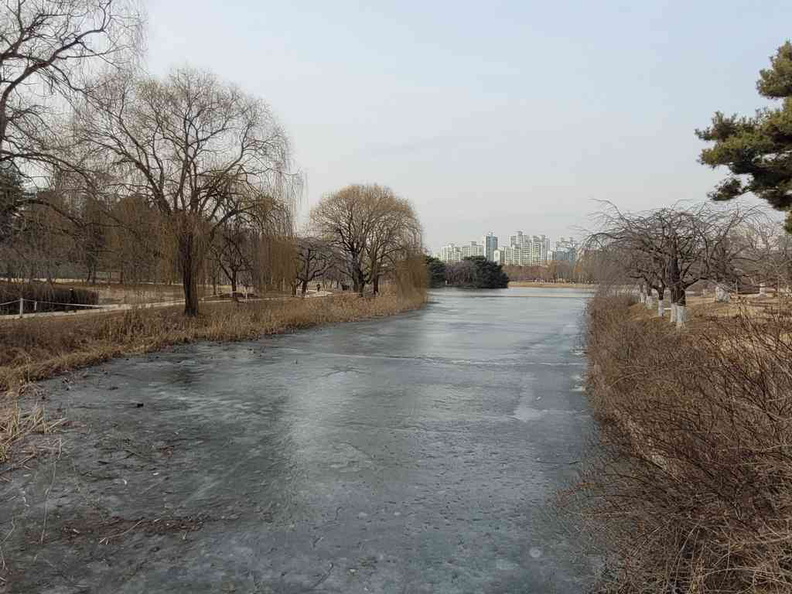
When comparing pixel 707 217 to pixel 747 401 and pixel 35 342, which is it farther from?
pixel 35 342

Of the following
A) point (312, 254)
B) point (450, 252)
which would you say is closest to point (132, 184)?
point (312, 254)

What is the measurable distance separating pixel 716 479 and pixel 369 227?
90.0ft

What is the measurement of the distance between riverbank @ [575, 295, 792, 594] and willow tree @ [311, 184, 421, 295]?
26.4 meters

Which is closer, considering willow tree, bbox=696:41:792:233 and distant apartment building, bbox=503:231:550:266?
willow tree, bbox=696:41:792:233

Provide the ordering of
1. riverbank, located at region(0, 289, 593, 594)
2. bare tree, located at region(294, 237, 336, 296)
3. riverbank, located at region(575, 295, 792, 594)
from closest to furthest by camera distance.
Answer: riverbank, located at region(575, 295, 792, 594) → riverbank, located at region(0, 289, 593, 594) → bare tree, located at region(294, 237, 336, 296)

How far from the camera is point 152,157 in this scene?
15094 millimetres

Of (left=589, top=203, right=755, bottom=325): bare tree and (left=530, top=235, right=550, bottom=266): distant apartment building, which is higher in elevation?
(left=530, top=235, right=550, bottom=266): distant apartment building

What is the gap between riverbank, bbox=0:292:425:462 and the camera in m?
7.73

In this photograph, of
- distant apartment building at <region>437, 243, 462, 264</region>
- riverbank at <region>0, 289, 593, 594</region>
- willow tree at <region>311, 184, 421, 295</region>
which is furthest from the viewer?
distant apartment building at <region>437, 243, 462, 264</region>

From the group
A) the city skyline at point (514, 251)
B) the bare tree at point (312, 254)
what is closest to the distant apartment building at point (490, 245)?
the city skyline at point (514, 251)

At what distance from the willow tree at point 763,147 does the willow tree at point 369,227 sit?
728 inches

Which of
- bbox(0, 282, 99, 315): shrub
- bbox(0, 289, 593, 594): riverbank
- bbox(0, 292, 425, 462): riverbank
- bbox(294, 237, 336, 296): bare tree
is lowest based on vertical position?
bbox(0, 289, 593, 594): riverbank

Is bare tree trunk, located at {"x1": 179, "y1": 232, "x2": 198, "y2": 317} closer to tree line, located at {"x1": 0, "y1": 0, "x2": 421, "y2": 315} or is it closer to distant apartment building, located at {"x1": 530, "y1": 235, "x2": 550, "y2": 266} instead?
tree line, located at {"x1": 0, "y1": 0, "x2": 421, "y2": 315}

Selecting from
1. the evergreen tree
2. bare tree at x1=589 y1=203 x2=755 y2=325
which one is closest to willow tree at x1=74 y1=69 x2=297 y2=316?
bare tree at x1=589 y1=203 x2=755 y2=325
